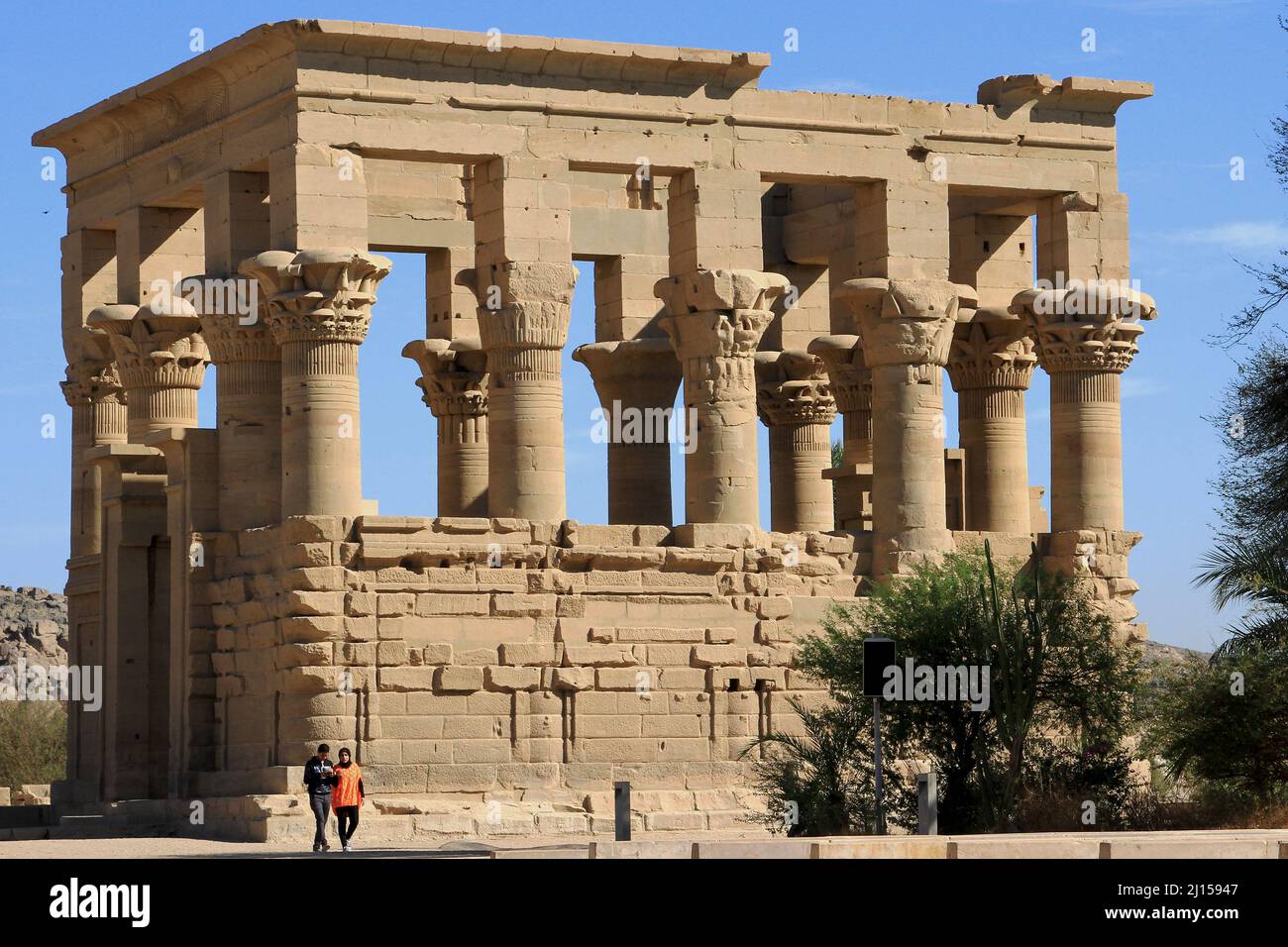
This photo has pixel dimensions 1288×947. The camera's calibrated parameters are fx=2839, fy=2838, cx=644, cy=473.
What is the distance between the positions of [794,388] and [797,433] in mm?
781

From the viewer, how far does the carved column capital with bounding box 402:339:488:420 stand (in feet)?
143

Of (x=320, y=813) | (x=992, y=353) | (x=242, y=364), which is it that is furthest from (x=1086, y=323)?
(x=320, y=813)

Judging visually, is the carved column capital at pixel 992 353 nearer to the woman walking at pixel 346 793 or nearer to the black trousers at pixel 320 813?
the woman walking at pixel 346 793

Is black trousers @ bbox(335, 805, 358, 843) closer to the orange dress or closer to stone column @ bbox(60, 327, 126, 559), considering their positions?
the orange dress

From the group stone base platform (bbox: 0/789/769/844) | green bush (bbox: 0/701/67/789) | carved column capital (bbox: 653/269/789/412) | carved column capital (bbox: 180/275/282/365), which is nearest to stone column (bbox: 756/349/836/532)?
carved column capital (bbox: 653/269/789/412)

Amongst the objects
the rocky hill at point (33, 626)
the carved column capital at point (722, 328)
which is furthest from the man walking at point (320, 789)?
the rocky hill at point (33, 626)

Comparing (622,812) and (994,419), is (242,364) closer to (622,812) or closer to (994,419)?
(622,812)

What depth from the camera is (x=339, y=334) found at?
36.3m

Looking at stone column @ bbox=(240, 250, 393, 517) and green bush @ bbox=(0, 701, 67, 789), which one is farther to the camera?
green bush @ bbox=(0, 701, 67, 789)

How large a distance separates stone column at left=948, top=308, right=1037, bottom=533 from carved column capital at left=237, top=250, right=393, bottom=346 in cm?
1075

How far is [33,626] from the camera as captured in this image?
87312 mm

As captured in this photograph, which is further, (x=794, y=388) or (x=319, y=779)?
(x=794, y=388)

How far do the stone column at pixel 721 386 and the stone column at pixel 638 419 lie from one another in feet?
12.3
